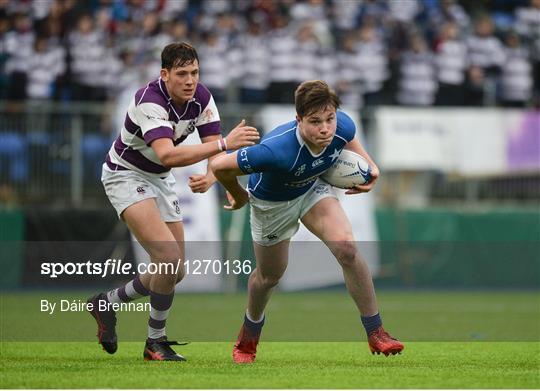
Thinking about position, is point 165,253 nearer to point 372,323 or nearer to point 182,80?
point 182,80

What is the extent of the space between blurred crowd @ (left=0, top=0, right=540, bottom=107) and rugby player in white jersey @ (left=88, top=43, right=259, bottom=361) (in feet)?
30.8

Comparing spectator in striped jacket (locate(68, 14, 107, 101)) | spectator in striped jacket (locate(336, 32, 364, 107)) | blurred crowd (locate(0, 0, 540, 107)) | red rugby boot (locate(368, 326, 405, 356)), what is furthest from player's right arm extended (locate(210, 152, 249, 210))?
spectator in striped jacket (locate(336, 32, 364, 107))

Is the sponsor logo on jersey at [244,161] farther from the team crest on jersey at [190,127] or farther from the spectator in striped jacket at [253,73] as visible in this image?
the spectator in striped jacket at [253,73]

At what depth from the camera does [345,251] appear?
27.1ft

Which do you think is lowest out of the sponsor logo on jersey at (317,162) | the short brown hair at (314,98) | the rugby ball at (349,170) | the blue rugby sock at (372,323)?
the blue rugby sock at (372,323)

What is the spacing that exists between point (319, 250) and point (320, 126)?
855 cm

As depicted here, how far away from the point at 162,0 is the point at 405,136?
4.90 meters

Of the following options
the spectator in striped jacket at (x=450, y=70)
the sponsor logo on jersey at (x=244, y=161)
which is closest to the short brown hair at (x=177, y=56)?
the sponsor logo on jersey at (x=244, y=161)

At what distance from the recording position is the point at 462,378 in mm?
7504

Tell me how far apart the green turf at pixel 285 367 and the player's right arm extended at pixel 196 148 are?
1447 mm

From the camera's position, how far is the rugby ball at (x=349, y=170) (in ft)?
27.7

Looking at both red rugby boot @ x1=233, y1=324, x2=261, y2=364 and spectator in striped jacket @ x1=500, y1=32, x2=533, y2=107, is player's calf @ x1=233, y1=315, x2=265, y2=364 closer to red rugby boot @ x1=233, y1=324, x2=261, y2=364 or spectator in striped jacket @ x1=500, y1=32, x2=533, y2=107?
red rugby boot @ x1=233, y1=324, x2=261, y2=364

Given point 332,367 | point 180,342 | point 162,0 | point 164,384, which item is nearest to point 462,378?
point 332,367

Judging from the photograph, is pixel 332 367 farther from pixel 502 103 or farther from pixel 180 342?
pixel 502 103
